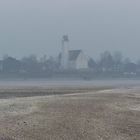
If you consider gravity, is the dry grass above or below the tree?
below

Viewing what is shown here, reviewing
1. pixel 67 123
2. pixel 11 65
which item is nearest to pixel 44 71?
pixel 11 65

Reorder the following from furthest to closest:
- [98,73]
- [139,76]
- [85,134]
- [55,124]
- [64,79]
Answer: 1. [139,76]
2. [98,73]
3. [64,79]
4. [55,124]
5. [85,134]

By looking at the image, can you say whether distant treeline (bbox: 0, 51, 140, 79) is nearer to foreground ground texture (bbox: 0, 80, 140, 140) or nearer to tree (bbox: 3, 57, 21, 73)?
tree (bbox: 3, 57, 21, 73)

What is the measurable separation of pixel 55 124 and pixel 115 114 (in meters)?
6.76

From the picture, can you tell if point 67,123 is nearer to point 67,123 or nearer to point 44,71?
point 67,123

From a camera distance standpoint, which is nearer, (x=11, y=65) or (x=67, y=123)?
(x=67, y=123)

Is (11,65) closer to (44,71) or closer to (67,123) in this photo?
(44,71)

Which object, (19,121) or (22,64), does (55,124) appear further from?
(22,64)

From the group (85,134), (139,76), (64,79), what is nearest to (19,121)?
(85,134)

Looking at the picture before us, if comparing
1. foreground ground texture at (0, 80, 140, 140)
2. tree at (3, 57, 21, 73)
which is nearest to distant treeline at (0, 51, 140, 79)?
tree at (3, 57, 21, 73)

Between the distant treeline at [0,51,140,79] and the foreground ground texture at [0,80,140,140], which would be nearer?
the foreground ground texture at [0,80,140,140]

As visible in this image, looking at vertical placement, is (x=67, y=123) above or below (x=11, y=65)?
below

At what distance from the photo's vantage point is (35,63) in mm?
193125

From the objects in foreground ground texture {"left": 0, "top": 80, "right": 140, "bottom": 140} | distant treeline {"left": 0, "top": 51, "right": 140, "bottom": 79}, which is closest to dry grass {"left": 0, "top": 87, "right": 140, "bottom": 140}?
foreground ground texture {"left": 0, "top": 80, "right": 140, "bottom": 140}
